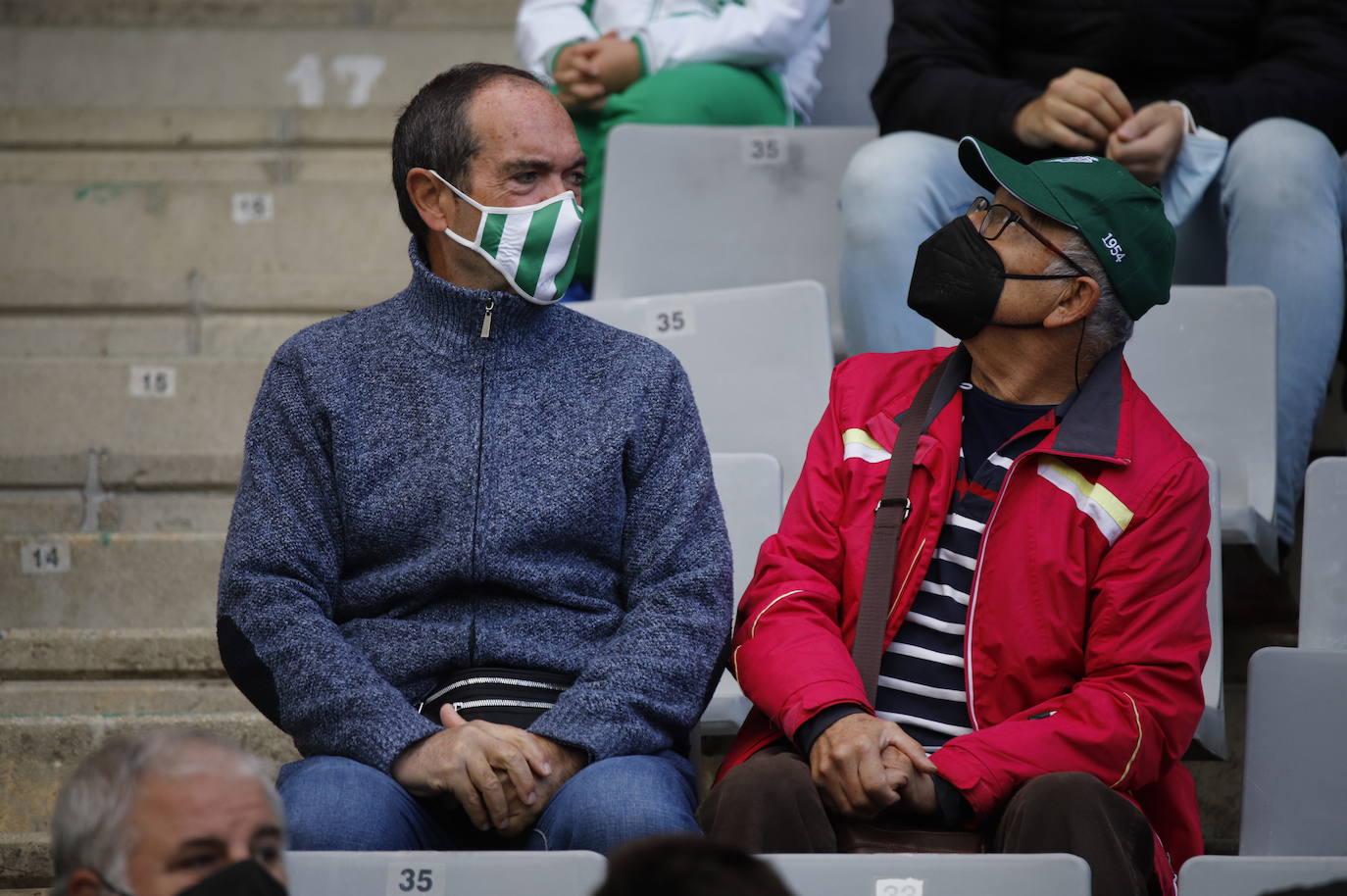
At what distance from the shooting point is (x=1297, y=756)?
1855 mm

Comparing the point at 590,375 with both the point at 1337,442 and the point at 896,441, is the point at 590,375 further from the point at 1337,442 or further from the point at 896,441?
the point at 1337,442

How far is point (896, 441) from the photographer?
200cm

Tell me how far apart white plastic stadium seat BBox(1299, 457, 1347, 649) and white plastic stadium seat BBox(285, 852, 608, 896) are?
117cm

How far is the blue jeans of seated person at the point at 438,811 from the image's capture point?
1.68 metres

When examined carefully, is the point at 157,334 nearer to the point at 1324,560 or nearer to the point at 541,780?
the point at 541,780

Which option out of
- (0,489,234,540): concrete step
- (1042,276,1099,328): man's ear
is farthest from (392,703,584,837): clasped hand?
(0,489,234,540): concrete step

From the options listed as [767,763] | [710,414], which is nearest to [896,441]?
[767,763]

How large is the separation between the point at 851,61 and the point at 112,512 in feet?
6.75

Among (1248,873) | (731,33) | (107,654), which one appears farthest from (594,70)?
(1248,873)

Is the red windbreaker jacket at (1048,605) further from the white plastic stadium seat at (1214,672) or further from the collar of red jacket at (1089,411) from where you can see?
the white plastic stadium seat at (1214,672)

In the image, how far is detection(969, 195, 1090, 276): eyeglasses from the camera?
206 cm

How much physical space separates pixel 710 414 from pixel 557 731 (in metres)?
1.02

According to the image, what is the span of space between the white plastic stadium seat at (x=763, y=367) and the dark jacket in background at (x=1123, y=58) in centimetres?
49

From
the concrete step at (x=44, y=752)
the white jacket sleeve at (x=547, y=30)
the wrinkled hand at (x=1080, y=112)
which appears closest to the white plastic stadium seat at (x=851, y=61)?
the white jacket sleeve at (x=547, y=30)
